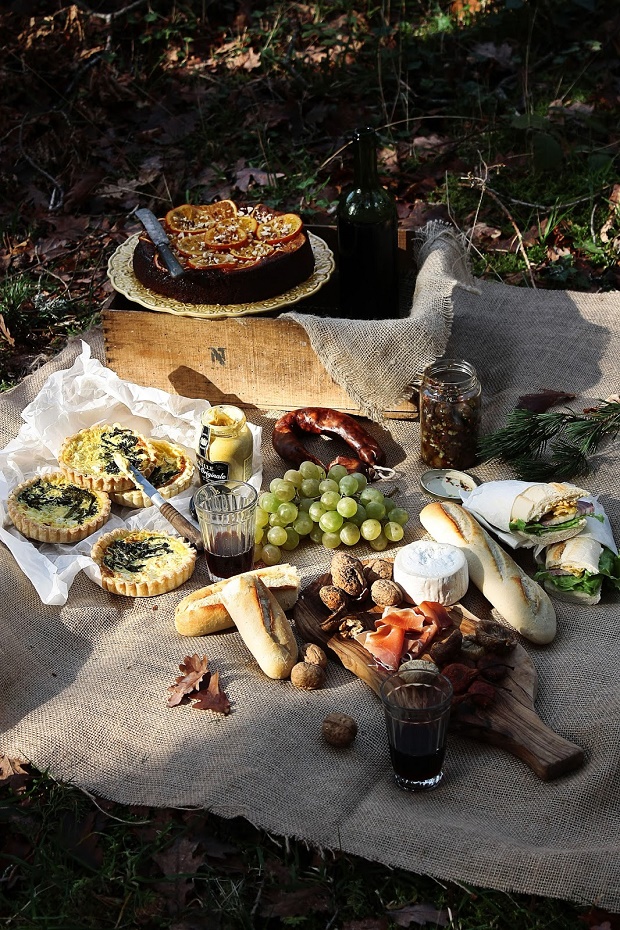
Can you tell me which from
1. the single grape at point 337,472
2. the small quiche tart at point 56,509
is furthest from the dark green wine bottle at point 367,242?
the small quiche tart at point 56,509

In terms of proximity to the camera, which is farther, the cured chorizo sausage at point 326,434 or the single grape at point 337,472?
the cured chorizo sausage at point 326,434

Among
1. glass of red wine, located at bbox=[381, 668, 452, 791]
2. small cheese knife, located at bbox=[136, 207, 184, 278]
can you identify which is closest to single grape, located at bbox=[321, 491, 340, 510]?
glass of red wine, located at bbox=[381, 668, 452, 791]

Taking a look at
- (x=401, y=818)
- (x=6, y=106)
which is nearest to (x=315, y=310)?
(x=401, y=818)

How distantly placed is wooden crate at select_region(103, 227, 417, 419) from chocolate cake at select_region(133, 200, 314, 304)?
0.40ft

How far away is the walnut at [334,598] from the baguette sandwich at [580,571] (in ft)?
2.29

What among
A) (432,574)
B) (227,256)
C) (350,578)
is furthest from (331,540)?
(227,256)

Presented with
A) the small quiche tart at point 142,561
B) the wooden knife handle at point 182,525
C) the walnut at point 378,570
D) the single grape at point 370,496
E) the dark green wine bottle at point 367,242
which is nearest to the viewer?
the walnut at point 378,570

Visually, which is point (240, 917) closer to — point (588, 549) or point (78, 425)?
point (588, 549)

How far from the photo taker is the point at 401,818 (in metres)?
2.62

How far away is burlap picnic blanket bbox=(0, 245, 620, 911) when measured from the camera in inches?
100

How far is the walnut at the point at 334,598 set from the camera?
10.4 ft

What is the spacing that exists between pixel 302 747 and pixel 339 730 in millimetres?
121

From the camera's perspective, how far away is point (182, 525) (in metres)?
3.61

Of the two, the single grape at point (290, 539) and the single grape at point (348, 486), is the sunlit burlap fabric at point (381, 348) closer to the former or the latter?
the single grape at point (348, 486)
